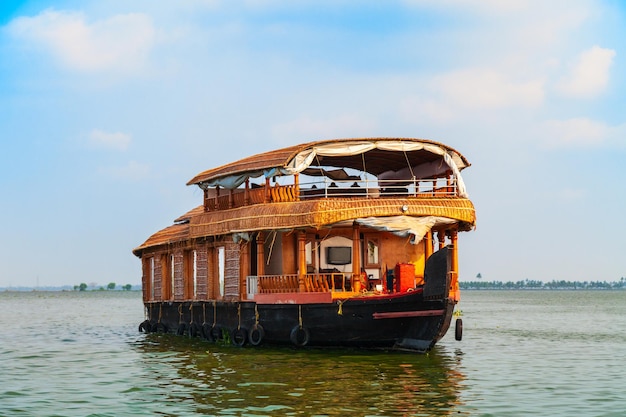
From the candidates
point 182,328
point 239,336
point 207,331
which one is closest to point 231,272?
point 239,336

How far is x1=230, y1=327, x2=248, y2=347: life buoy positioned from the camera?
2112 centimetres

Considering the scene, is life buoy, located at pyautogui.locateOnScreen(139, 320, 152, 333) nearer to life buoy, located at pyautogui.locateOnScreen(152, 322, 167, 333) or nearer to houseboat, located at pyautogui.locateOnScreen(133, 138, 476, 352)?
life buoy, located at pyautogui.locateOnScreen(152, 322, 167, 333)

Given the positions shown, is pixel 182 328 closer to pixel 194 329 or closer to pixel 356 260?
pixel 194 329

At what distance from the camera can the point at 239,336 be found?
70.6 feet

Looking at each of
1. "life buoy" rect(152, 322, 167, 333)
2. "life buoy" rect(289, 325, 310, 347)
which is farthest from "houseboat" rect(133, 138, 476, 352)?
"life buoy" rect(152, 322, 167, 333)

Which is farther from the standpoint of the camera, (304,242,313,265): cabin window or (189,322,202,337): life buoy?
(189,322,202,337): life buoy

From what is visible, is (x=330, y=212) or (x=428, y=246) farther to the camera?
(x=428, y=246)

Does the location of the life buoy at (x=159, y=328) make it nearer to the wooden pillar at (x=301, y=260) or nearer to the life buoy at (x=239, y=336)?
the life buoy at (x=239, y=336)

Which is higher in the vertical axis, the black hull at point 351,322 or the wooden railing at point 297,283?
the wooden railing at point 297,283

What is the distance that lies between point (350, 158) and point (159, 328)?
9.62m

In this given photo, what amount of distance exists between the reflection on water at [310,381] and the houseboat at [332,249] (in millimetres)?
550

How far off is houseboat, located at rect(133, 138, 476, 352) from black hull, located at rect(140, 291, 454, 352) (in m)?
0.02

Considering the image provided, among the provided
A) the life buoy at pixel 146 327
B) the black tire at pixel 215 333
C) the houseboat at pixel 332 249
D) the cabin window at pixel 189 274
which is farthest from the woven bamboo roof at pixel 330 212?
the life buoy at pixel 146 327

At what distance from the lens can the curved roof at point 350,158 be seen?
19953 mm
